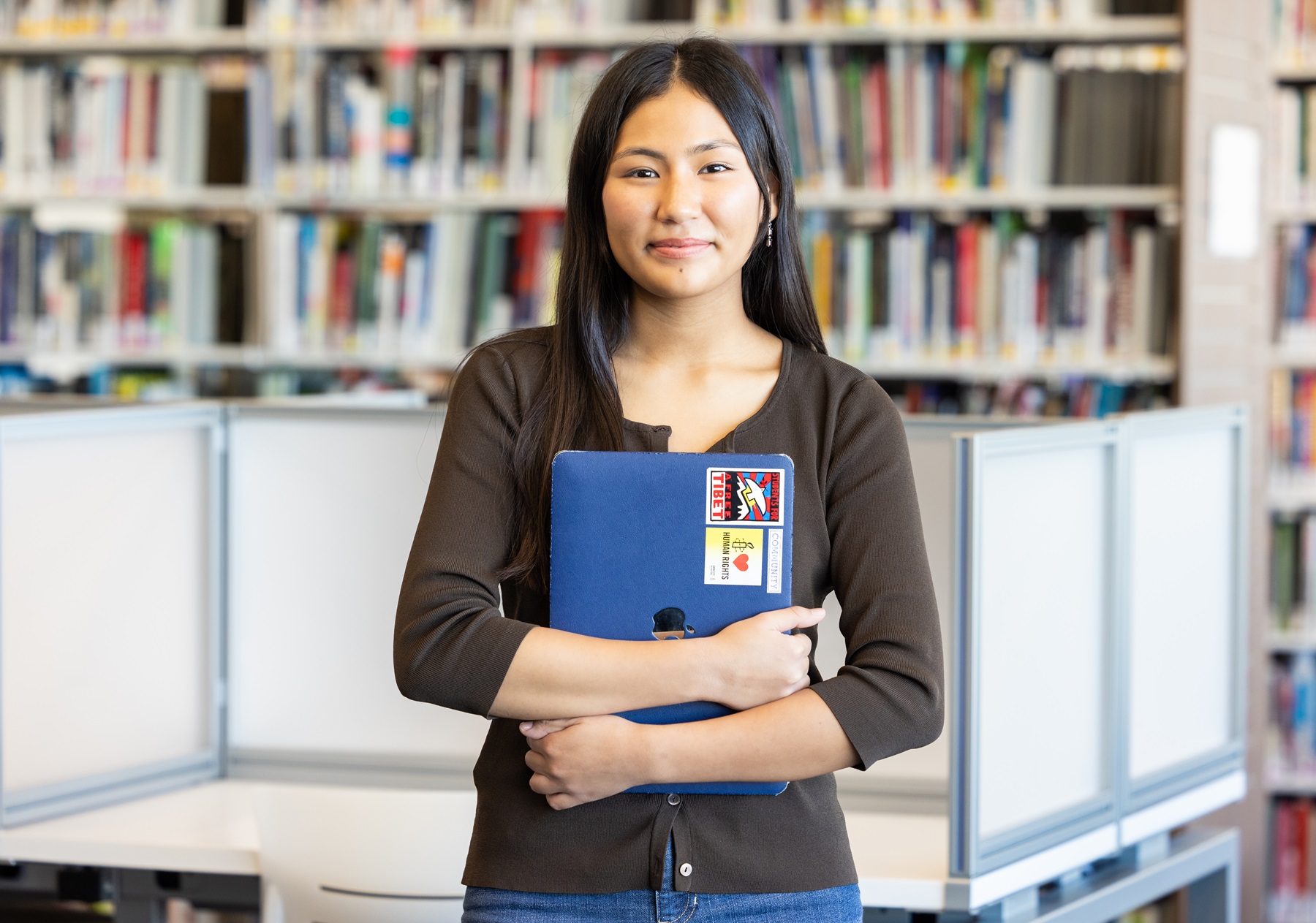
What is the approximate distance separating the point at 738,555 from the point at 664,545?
6 centimetres

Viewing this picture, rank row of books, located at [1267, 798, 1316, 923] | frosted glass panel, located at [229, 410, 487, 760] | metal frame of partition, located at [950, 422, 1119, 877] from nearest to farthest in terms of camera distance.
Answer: metal frame of partition, located at [950, 422, 1119, 877] → frosted glass panel, located at [229, 410, 487, 760] → row of books, located at [1267, 798, 1316, 923]

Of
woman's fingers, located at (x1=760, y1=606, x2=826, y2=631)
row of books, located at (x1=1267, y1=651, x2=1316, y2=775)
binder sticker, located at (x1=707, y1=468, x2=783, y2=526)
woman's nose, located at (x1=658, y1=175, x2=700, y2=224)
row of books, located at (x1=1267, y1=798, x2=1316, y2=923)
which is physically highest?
woman's nose, located at (x1=658, y1=175, x2=700, y2=224)

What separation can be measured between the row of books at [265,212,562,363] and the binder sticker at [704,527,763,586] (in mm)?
2556

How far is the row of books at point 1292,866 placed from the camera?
3516mm

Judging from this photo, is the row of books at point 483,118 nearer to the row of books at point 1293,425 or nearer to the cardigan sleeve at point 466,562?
the row of books at point 1293,425

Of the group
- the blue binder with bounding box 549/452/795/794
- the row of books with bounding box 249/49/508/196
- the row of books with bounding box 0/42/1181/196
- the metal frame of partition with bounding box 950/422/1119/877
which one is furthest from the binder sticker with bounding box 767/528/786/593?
the row of books with bounding box 249/49/508/196

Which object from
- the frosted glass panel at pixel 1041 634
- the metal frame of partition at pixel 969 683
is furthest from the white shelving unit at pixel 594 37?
the metal frame of partition at pixel 969 683

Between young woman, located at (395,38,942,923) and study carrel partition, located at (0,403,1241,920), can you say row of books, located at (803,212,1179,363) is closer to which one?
study carrel partition, located at (0,403,1241,920)

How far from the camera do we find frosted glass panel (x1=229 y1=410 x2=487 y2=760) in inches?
80.7

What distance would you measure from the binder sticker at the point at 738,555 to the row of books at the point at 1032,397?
243 cm

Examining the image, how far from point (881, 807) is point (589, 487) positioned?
1.02m

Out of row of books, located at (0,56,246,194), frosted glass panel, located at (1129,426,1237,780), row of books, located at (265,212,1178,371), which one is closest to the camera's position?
frosted glass panel, located at (1129,426,1237,780)

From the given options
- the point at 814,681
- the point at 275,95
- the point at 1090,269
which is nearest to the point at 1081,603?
the point at 814,681

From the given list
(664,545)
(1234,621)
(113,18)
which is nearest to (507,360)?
(664,545)
